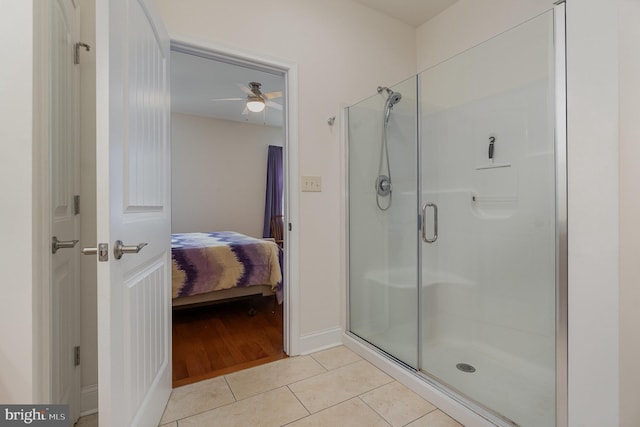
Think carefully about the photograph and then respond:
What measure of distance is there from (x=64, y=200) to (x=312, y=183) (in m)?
1.34

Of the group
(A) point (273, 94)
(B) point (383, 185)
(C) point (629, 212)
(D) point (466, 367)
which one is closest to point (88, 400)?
(D) point (466, 367)

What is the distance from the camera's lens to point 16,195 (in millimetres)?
923

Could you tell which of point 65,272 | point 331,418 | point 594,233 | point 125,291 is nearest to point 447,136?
point 594,233

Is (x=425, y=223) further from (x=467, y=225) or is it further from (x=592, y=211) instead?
(x=592, y=211)

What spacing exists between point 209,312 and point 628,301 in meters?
3.02

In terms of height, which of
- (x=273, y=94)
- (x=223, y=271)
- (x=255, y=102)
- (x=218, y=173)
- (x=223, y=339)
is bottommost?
(x=223, y=339)

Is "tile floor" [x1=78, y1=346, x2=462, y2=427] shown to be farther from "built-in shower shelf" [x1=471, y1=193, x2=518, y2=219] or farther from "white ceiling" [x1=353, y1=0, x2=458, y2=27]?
"white ceiling" [x1=353, y1=0, x2=458, y2=27]

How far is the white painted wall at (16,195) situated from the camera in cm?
91

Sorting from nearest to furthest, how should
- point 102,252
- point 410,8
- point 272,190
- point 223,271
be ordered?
point 102,252, point 410,8, point 223,271, point 272,190

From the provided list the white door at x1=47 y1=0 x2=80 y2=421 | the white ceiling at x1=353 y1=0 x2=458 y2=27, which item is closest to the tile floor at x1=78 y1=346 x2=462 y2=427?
the white door at x1=47 y1=0 x2=80 y2=421

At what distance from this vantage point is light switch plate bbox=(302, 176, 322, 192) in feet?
6.84

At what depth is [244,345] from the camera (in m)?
2.25

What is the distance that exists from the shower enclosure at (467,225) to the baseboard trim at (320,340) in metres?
0.12

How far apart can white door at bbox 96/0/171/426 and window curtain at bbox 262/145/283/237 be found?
13.1ft
